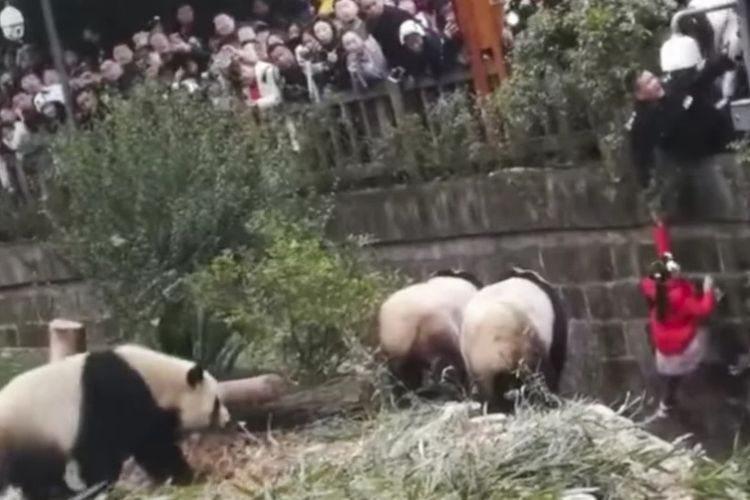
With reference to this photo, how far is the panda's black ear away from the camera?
6.79 metres

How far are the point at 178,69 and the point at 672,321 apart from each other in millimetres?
4680

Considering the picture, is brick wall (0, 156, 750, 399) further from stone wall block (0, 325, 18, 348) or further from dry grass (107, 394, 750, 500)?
stone wall block (0, 325, 18, 348)

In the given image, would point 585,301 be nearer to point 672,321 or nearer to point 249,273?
point 672,321

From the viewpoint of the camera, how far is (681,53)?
818 centimetres

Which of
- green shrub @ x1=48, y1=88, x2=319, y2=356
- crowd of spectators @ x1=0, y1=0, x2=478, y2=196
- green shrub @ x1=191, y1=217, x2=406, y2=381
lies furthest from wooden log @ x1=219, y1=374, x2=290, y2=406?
crowd of spectators @ x1=0, y1=0, x2=478, y2=196

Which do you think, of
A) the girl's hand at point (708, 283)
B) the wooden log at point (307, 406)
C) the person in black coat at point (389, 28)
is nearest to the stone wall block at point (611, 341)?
A: the girl's hand at point (708, 283)

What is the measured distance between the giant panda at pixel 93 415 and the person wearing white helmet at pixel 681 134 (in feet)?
8.30

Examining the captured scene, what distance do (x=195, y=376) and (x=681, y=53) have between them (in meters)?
2.64

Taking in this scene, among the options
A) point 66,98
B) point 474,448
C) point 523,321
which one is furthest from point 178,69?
point 474,448

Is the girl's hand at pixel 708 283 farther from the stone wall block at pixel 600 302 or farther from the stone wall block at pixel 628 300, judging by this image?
the stone wall block at pixel 600 302

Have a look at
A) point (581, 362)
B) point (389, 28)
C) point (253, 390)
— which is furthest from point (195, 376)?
point (389, 28)

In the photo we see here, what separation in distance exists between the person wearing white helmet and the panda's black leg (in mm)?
2677

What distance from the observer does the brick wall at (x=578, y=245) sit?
8.40m

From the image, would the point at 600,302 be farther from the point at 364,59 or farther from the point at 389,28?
the point at 364,59
